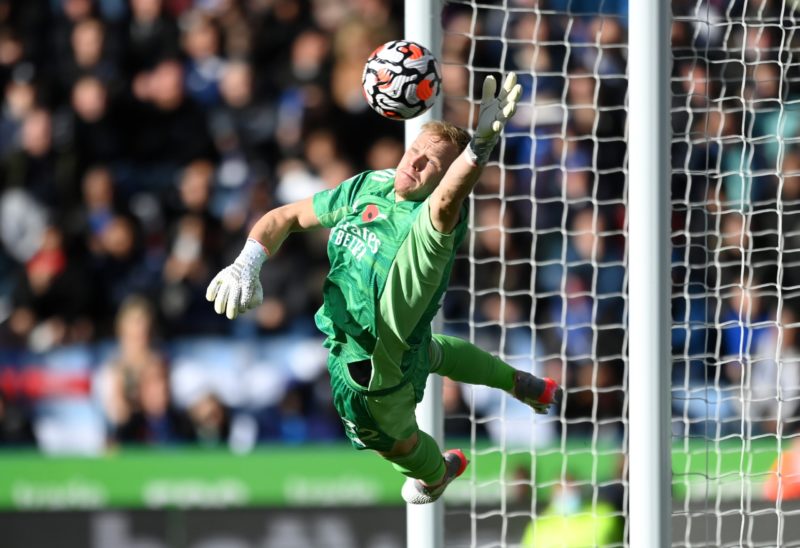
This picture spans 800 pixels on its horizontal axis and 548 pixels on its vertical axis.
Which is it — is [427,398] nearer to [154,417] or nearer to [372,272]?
[372,272]

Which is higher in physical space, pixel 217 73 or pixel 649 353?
pixel 217 73

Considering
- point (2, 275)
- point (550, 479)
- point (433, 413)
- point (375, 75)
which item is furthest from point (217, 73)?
point (375, 75)

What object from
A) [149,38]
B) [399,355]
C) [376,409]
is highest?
[149,38]

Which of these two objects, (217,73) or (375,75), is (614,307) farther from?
(375,75)

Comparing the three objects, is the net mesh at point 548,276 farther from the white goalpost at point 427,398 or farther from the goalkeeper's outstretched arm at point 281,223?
the goalkeeper's outstretched arm at point 281,223

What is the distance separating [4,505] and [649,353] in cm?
413

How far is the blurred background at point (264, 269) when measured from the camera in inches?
285

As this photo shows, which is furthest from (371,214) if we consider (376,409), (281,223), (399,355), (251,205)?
(251,205)

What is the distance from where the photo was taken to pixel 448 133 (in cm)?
399

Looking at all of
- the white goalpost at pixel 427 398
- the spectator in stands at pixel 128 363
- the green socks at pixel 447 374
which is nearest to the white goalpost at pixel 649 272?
the green socks at pixel 447 374

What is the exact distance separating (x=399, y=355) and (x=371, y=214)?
0.43 m

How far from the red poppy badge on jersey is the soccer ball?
0.34 meters

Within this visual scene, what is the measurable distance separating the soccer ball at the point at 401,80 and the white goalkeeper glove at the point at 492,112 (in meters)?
0.34

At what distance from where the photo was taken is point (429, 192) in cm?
405
